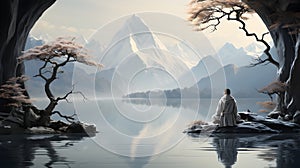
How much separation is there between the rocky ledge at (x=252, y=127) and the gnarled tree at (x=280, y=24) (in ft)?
3.74

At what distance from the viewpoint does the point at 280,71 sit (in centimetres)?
1254

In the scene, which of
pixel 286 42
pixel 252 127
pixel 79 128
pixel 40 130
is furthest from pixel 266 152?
pixel 286 42

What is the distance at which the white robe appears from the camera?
10238mm

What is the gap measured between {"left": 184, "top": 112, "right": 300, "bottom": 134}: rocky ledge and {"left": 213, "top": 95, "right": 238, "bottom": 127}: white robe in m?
0.15

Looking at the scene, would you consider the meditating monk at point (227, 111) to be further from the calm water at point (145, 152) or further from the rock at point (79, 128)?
Answer: the rock at point (79, 128)

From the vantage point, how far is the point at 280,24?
11.8 metres

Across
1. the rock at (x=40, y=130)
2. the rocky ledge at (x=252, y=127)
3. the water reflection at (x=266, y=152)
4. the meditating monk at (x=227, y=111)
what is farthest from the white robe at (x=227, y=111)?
the rock at (x=40, y=130)

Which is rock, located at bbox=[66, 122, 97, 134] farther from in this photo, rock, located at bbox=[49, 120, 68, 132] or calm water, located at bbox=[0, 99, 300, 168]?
calm water, located at bbox=[0, 99, 300, 168]

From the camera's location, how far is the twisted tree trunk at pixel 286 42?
1135 cm

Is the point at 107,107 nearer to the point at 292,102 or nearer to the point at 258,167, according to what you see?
the point at 258,167

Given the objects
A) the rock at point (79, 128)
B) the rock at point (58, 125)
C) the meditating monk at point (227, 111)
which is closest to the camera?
the meditating monk at point (227, 111)

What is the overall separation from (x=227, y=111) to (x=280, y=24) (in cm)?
337

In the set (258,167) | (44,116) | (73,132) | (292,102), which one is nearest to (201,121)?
(292,102)

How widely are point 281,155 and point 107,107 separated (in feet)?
9.98
